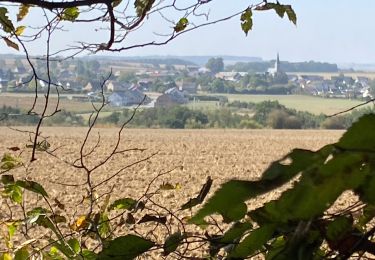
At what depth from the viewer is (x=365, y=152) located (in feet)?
1.24

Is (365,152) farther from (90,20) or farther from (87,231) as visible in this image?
(90,20)

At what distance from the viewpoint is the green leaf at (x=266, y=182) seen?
1.31 feet

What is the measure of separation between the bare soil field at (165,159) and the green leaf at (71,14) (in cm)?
1209

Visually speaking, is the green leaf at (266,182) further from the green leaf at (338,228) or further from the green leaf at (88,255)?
the green leaf at (88,255)

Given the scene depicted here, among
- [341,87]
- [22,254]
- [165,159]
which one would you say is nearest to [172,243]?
[22,254]

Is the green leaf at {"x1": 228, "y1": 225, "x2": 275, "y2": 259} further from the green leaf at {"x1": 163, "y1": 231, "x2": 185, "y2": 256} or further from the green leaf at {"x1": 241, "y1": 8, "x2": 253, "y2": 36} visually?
the green leaf at {"x1": 241, "y1": 8, "x2": 253, "y2": 36}

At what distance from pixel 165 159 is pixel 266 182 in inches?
930

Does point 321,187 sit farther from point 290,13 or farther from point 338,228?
point 290,13

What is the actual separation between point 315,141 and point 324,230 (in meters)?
30.0

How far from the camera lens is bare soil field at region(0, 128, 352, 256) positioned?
1689 centimetres

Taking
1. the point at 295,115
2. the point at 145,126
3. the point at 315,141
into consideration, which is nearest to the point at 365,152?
the point at 315,141

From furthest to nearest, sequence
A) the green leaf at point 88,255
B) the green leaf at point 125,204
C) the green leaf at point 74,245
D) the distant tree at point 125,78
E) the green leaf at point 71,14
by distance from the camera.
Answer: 1. the distant tree at point 125,78
2. the green leaf at point 71,14
3. the green leaf at point 125,204
4. the green leaf at point 74,245
5. the green leaf at point 88,255

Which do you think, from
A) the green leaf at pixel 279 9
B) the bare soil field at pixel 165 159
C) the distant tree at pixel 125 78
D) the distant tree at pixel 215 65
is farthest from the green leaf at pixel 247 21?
the distant tree at pixel 215 65

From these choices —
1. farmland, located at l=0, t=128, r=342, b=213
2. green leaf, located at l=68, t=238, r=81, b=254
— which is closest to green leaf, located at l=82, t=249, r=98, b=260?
green leaf, located at l=68, t=238, r=81, b=254
